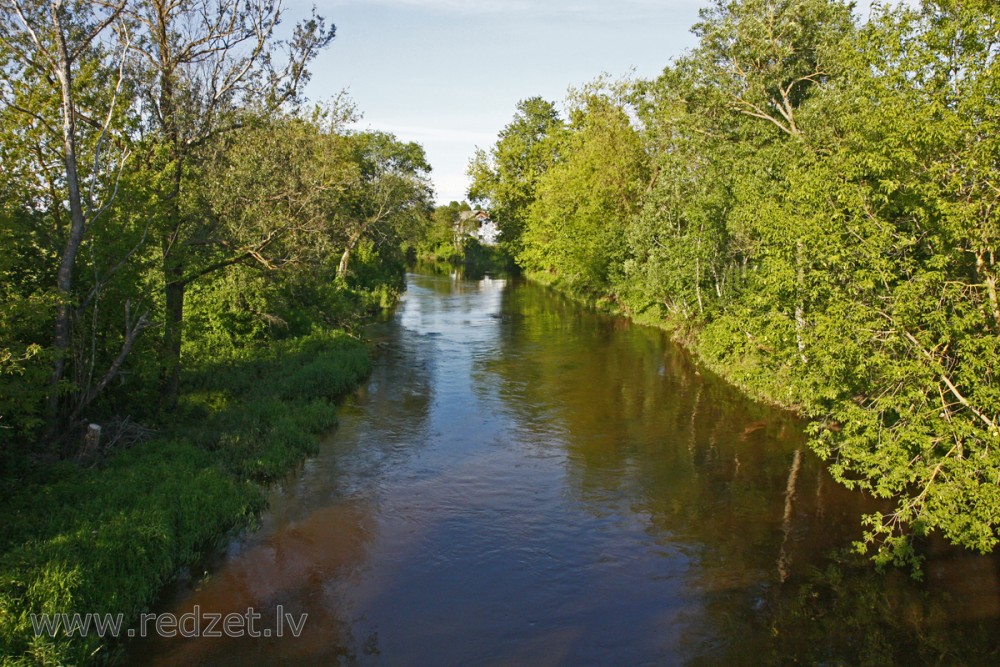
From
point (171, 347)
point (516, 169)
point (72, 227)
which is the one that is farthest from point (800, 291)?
point (516, 169)

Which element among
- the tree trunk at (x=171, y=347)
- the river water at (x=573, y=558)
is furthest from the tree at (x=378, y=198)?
the river water at (x=573, y=558)

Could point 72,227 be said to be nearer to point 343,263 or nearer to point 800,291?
point 800,291

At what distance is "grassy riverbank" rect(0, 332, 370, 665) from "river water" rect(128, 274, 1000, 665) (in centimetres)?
68

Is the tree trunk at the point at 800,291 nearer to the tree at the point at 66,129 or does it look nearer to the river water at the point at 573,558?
the river water at the point at 573,558

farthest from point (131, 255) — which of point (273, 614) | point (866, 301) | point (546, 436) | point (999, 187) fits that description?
point (999, 187)

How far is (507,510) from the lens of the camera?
15797mm

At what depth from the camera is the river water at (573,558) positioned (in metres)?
10.9

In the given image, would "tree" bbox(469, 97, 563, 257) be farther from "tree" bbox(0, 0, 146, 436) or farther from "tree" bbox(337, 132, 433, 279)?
"tree" bbox(0, 0, 146, 436)

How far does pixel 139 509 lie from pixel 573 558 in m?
8.27

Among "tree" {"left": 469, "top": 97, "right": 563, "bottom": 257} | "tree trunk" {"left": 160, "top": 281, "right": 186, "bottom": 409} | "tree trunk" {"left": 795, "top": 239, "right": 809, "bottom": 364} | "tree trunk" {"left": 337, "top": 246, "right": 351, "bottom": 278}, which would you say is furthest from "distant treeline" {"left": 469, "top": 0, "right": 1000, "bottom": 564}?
"tree" {"left": 469, "top": 97, "right": 563, "bottom": 257}

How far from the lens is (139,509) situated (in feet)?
41.3

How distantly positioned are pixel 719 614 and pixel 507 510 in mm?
5473

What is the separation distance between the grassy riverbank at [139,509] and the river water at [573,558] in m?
0.68

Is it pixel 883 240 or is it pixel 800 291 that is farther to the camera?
pixel 800 291
